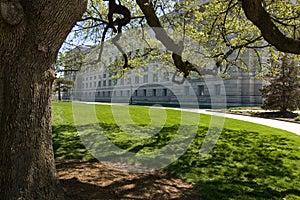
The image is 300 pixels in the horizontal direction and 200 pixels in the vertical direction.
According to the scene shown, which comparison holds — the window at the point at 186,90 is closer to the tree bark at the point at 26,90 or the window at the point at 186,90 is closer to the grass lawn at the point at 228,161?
the grass lawn at the point at 228,161

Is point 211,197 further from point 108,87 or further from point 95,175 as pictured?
point 108,87

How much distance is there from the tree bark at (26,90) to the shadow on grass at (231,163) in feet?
8.06

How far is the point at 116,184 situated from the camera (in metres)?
4.12

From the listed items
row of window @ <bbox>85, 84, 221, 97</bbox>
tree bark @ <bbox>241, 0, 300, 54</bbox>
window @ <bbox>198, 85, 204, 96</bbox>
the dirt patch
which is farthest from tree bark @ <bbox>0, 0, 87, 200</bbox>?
window @ <bbox>198, 85, 204, 96</bbox>

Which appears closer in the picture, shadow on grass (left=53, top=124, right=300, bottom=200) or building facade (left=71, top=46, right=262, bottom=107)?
shadow on grass (left=53, top=124, right=300, bottom=200)

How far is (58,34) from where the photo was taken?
108 inches

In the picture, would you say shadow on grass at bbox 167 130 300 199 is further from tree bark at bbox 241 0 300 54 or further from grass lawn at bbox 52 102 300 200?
tree bark at bbox 241 0 300 54

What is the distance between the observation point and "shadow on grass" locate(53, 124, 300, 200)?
4.16 m

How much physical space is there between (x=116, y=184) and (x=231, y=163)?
2914 millimetres

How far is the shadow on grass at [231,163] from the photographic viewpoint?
4164 millimetres

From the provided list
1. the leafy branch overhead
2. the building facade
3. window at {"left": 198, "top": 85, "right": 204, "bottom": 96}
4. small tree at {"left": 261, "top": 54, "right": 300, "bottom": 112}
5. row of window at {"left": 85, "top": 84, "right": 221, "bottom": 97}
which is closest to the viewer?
the leafy branch overhead

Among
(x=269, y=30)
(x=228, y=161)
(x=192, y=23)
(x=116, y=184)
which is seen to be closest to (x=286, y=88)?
(x=192, y=23)

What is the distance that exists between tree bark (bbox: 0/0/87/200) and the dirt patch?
934 mm

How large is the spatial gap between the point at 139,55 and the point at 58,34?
9.74 metres
